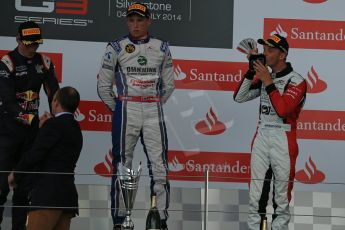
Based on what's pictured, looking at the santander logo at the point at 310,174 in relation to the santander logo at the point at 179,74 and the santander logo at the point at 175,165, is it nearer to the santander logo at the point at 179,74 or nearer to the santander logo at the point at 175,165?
the santander logo at the point at 175,165

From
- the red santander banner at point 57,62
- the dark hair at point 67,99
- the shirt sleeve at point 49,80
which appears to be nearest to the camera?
the dark hair at point 67,99

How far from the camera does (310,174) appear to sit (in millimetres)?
6895

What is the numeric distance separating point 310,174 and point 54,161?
7.67ft

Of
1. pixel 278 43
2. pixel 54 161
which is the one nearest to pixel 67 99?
pixel 54 161

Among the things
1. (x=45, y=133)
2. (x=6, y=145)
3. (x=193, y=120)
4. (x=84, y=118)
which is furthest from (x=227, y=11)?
(x=45, y=133)

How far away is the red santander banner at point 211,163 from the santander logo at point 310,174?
361mm

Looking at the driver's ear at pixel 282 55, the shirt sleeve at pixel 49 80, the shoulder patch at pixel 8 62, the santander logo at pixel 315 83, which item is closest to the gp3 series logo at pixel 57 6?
the shirt sleeve at pixel 49 80

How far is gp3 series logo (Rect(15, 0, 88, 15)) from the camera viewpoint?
6855mm

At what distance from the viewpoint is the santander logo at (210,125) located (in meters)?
6.91

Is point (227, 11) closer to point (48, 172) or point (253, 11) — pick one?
point (253, 11)

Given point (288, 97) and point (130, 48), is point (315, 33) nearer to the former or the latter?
point (288, 97)

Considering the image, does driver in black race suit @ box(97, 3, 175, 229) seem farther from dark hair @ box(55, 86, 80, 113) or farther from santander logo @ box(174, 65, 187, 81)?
dark hair @ box(55, 86, 80, 113)

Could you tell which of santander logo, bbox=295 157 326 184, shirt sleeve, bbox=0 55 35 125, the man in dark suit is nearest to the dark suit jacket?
the man in dark suit

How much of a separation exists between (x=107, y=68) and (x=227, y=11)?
3.66 ft
